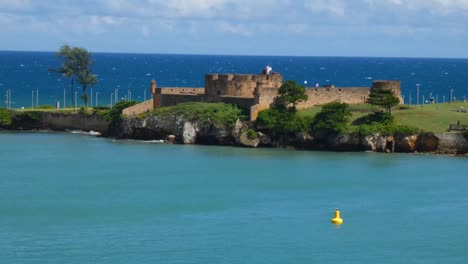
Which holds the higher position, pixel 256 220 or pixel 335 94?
pixel 335 94

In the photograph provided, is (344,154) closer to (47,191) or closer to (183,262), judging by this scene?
(47,191)

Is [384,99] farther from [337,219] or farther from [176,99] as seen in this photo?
[337,219]

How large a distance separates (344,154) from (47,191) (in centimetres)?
1771

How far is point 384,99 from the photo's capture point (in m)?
66.2

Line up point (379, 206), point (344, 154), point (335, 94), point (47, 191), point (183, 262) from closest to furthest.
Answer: point (183, 262) < point (379, 206) < point (47, 191) < point (344, 154) < point (335, 94)

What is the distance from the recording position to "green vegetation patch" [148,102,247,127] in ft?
218

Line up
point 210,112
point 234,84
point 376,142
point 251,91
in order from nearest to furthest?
point 376,142 → point 210,112 → point 251,91 → point 234,84

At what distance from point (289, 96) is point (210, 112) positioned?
4.41 meters

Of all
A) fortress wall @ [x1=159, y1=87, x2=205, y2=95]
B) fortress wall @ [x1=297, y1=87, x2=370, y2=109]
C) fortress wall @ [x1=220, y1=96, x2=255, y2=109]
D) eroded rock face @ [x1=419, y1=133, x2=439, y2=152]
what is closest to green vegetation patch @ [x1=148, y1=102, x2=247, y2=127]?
fortress wall @ [x1=220, y1=96, x2=255, y2=109]

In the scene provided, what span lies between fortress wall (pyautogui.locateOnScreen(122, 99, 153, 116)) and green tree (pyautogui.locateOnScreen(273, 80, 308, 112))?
8800 millimetres

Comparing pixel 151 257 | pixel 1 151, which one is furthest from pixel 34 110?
pixel 151 257

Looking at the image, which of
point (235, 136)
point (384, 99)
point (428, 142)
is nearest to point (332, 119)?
point (384, 99)

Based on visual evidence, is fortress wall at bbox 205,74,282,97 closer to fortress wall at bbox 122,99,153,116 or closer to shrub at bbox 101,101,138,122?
fortress wall at bbox 122,99,153,116

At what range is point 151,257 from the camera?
37406mm
